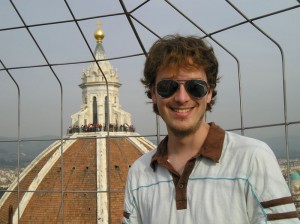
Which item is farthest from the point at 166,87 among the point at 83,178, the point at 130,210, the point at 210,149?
the point at 83,178

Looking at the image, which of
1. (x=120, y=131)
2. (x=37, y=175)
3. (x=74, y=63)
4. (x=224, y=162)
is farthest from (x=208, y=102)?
(x=37, y=175)

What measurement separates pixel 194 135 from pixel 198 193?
0.32m

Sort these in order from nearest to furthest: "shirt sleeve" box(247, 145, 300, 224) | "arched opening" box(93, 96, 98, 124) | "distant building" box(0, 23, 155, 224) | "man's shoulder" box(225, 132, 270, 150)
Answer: "shirt sleeve" box(247, 145, 300, 224)
"man's shoulder" box(225, 132, 270, 150)
"distant building" box(0, 23, 155, 224)
"arched opening" box(93, 96, 98, 124)

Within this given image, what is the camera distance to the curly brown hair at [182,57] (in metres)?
2.44

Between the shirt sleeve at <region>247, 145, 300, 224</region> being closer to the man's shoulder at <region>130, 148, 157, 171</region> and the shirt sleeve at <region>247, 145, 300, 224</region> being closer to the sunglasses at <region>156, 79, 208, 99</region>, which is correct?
the sunglasses at <region>156, 79, 208, 99</region>

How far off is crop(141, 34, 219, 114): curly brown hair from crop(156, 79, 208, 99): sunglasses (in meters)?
0.07

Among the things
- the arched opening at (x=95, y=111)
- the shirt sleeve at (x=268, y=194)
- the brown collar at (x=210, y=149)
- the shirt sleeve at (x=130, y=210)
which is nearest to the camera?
the shirt sleeve at (x=268, y=194)

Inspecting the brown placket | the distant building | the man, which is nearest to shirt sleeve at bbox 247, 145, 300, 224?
the man

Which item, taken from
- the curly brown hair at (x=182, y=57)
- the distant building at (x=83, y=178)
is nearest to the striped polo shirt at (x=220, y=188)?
the curly brown hair at (x=182, y=57)

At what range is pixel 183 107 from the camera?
96.7 inches

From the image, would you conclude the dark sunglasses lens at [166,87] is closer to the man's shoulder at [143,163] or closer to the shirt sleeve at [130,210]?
the man's shoulder at [143,163]

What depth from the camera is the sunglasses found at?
7.98 ft

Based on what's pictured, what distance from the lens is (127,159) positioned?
40125 mm

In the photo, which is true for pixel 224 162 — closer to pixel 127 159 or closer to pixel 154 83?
pixel 154 83
